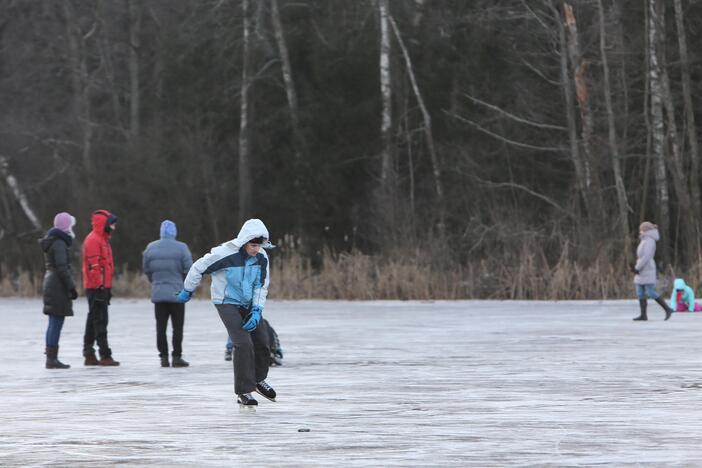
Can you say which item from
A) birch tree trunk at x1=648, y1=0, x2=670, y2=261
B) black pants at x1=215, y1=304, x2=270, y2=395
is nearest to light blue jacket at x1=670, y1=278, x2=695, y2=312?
birch tree trunk at x1=648, y1=0, x2=670, y2=261

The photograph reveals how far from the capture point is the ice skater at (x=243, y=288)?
13.7 meters

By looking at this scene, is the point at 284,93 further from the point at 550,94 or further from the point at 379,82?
the point at 550,94

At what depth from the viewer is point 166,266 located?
18406 mm

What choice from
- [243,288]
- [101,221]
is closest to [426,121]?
[101,221]

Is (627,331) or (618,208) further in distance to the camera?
(618,208)

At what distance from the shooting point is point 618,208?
38.8 metres

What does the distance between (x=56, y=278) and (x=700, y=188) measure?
77.7 feet

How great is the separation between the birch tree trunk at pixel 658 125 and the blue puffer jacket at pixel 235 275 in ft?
76.3

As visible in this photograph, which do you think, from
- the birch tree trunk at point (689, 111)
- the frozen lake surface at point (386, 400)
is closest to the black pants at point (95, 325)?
the frozen lake surface at point (386, 400)

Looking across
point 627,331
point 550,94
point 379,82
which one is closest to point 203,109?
point 379,82

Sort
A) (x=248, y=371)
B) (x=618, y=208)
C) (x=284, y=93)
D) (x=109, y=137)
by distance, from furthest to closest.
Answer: (x=109, y=137) < (x=284, y=93) < (x=618, y=208) < (x=248, y=371)

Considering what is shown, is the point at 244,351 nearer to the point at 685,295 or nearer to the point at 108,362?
the point at 108,362

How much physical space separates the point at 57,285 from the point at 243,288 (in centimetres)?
509

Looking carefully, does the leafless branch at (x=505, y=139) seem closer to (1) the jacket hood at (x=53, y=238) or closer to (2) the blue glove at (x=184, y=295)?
(1) the jacket hood at (x=53, y=238)
